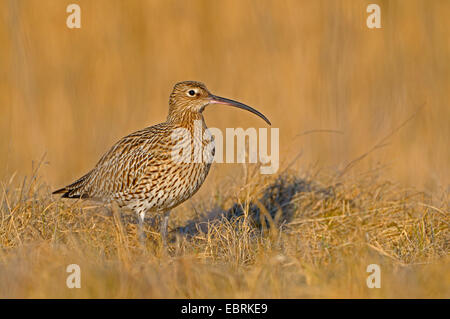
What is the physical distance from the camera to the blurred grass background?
883 centimetres

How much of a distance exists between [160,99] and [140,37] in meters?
0.97

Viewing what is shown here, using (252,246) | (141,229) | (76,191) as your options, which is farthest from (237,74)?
(252,246)

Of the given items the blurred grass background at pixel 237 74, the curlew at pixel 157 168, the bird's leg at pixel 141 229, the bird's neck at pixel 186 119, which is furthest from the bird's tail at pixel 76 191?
the blurred grass background at pixel 237 74

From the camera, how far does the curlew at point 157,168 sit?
5566 mm

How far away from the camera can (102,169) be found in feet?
20.3

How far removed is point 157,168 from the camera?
18.3ft

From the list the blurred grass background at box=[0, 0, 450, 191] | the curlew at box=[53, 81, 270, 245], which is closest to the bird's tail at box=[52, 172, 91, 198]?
the curlew at box=[53, 81, 270, 245]

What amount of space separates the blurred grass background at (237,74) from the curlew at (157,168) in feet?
8.64

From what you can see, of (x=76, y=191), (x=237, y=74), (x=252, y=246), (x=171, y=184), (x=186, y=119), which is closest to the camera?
(x=252, y=246)

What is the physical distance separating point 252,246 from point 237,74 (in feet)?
15.0

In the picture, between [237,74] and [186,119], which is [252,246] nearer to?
[186,119]
